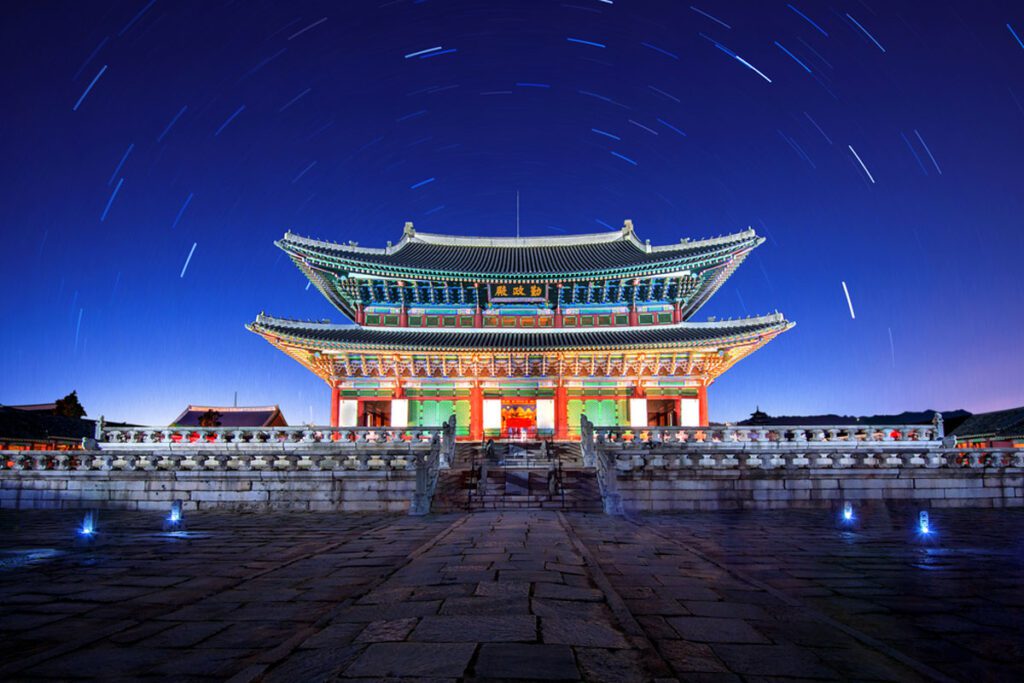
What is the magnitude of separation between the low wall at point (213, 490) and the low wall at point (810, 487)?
5917 mm

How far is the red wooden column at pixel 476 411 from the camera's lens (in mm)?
27766

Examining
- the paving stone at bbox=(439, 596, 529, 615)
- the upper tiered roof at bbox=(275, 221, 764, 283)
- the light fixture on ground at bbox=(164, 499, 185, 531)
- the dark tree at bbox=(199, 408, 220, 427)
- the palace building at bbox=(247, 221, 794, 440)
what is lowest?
the light fixture on ground at bbox=(164, 499, 185, 531)

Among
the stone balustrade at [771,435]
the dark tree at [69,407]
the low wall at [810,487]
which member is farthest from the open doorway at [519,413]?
the dark tree at [69,407]

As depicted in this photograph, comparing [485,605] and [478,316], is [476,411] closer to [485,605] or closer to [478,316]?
[478,316]

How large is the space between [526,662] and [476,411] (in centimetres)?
2485

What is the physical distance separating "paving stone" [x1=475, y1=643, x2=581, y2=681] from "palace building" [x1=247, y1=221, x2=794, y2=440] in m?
22.9

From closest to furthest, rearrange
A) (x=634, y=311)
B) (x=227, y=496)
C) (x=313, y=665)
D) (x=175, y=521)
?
(x=313, y=665) → (x=175, y=521) → (x=227, y=496) → (x=634, y=311)

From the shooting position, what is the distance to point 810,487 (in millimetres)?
14867

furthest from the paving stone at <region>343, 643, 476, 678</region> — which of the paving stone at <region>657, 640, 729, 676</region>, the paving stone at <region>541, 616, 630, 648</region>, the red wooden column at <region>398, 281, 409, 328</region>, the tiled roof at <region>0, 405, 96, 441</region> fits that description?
the tiled roof at <region>0, 405, 96, 441</region>

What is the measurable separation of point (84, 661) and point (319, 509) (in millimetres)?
10613

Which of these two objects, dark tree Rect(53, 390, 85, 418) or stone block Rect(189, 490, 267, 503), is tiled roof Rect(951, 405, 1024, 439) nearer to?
stone block Rect(189, 490, 267, 503)

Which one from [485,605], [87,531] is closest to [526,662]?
[485,605]

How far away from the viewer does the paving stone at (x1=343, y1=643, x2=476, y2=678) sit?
3.20 m

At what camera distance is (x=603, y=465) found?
49.6 feet
